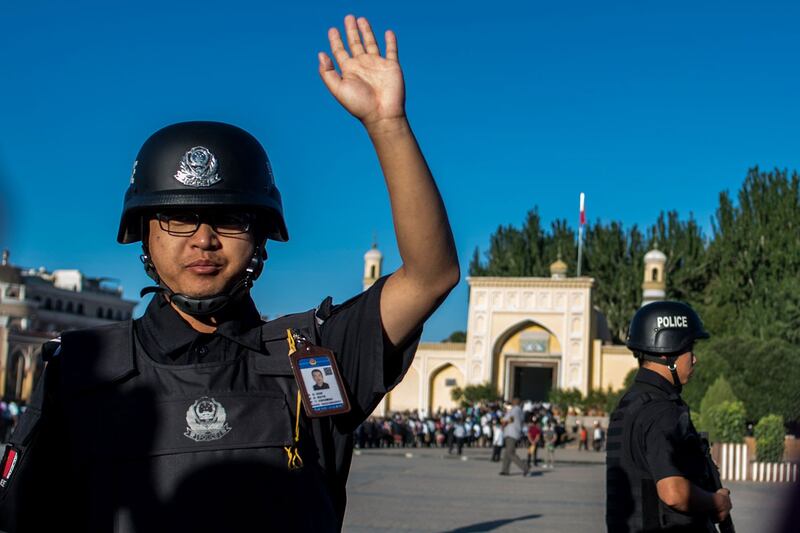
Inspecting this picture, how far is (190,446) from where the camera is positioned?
228 cm

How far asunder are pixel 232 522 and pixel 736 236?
56.2m

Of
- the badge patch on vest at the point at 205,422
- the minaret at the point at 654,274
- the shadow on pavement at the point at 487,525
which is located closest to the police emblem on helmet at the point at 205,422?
the badge patch on vest at the point at 205,422

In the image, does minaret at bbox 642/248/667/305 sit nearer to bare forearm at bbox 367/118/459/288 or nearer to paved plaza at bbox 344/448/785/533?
paved plaza at bbox 344/448/785/533

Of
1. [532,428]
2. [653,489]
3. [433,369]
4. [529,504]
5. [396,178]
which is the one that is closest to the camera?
[396,178]

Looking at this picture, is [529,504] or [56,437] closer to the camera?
[56,437]

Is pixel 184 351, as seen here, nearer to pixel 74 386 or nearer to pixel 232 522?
pixel 74 386

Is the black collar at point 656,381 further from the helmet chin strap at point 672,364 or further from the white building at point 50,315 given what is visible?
the white building at point 50,315

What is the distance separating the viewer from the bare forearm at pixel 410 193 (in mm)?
2205

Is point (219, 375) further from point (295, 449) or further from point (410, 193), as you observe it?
point (410, 193)

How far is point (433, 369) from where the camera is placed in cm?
5369

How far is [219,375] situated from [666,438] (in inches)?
91.7

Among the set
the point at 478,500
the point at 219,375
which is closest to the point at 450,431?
the point at 478,500

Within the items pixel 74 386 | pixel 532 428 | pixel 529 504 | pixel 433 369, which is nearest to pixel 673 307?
pixel 74 386

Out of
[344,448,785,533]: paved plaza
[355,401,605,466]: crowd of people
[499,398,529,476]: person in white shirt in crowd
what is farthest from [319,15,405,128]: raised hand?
[355,401,605,466]: crowd of people
